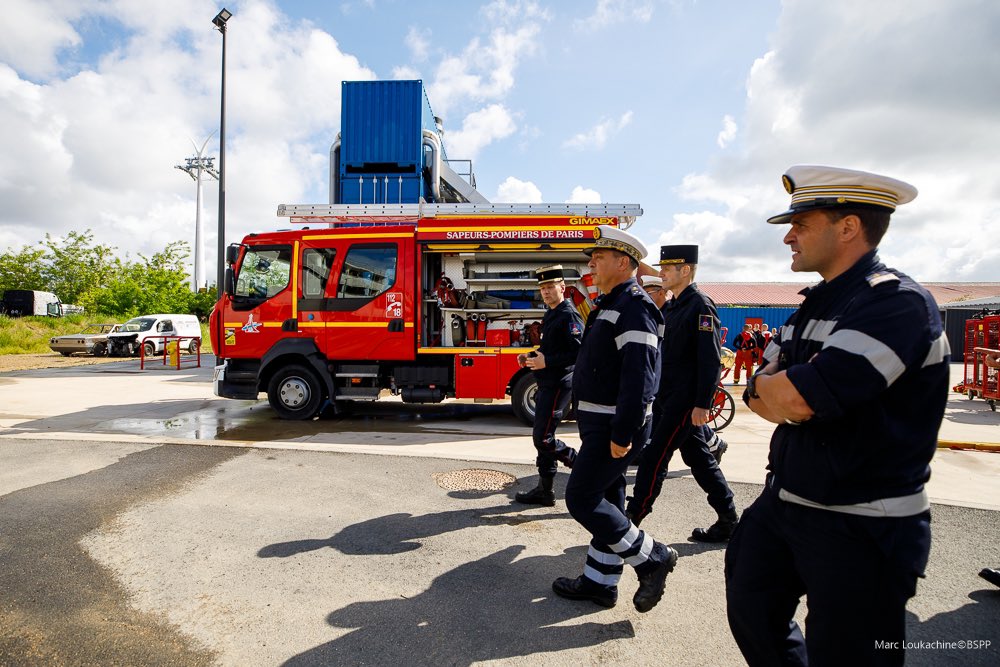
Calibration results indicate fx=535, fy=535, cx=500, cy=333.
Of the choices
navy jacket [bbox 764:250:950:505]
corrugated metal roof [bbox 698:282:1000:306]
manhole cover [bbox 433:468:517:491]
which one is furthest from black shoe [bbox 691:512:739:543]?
corrugated metal roof [bbox 698:282:1000:306]

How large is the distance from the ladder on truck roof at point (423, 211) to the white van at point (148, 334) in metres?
13.5

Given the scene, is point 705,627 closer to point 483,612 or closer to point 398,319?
point 483,612

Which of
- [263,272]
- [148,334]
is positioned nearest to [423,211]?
[263,272]

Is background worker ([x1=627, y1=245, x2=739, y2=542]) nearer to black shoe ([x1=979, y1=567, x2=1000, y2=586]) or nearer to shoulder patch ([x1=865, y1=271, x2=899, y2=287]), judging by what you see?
black shoe ([x1=979, y1=567, x2=1000, y2=586])

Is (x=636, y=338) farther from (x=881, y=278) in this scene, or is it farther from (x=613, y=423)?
(x=881, y=278)

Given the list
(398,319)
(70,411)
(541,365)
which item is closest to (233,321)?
(398,319)

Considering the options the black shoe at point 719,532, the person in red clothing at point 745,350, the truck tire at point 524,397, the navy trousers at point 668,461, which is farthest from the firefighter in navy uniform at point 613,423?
the person in red clothing at point 745,350

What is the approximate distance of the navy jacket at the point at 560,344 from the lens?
402 cm

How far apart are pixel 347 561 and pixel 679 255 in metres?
3.04

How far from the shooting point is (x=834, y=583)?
1.43m

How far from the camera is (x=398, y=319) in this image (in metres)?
7.58

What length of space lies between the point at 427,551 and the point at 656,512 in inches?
71.3

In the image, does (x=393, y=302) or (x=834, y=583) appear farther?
(x=393, y=302)

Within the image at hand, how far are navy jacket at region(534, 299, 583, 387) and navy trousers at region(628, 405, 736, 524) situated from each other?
2.59 feet
